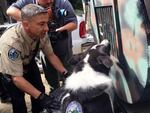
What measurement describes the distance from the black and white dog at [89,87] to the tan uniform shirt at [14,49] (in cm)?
56

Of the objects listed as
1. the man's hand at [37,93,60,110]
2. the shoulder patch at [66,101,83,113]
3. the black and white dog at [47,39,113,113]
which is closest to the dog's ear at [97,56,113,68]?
the black and white dog at [47,39,113,113]

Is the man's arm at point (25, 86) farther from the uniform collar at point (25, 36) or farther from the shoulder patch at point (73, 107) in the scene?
the shoulder patch at point (73, 107)

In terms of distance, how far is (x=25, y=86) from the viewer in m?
5.08

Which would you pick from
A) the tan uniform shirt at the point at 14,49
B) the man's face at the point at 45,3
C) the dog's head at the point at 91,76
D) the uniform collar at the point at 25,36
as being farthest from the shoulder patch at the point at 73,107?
the man's face at the point at 45,3

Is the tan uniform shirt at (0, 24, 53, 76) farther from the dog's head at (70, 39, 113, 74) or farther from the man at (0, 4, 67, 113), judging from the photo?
the dog's head at (70, 39, 113, 74)

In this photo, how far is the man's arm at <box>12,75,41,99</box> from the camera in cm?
506

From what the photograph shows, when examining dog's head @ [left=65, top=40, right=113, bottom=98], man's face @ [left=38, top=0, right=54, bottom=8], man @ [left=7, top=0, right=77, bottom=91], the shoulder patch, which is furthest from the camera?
man @ [left=7, top=0, right=77, bottom=91]

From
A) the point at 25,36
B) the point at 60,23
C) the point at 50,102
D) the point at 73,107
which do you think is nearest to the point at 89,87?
the point at 73,107

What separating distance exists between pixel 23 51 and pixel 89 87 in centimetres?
97

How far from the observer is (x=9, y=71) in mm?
5156

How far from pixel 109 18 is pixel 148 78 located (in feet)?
4.13

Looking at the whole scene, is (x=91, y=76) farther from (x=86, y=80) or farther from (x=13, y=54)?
(x=13, y=54)

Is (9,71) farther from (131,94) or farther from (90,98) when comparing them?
(131,94)

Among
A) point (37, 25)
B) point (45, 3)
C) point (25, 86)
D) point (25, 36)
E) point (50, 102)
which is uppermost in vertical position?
point (45, 3)
